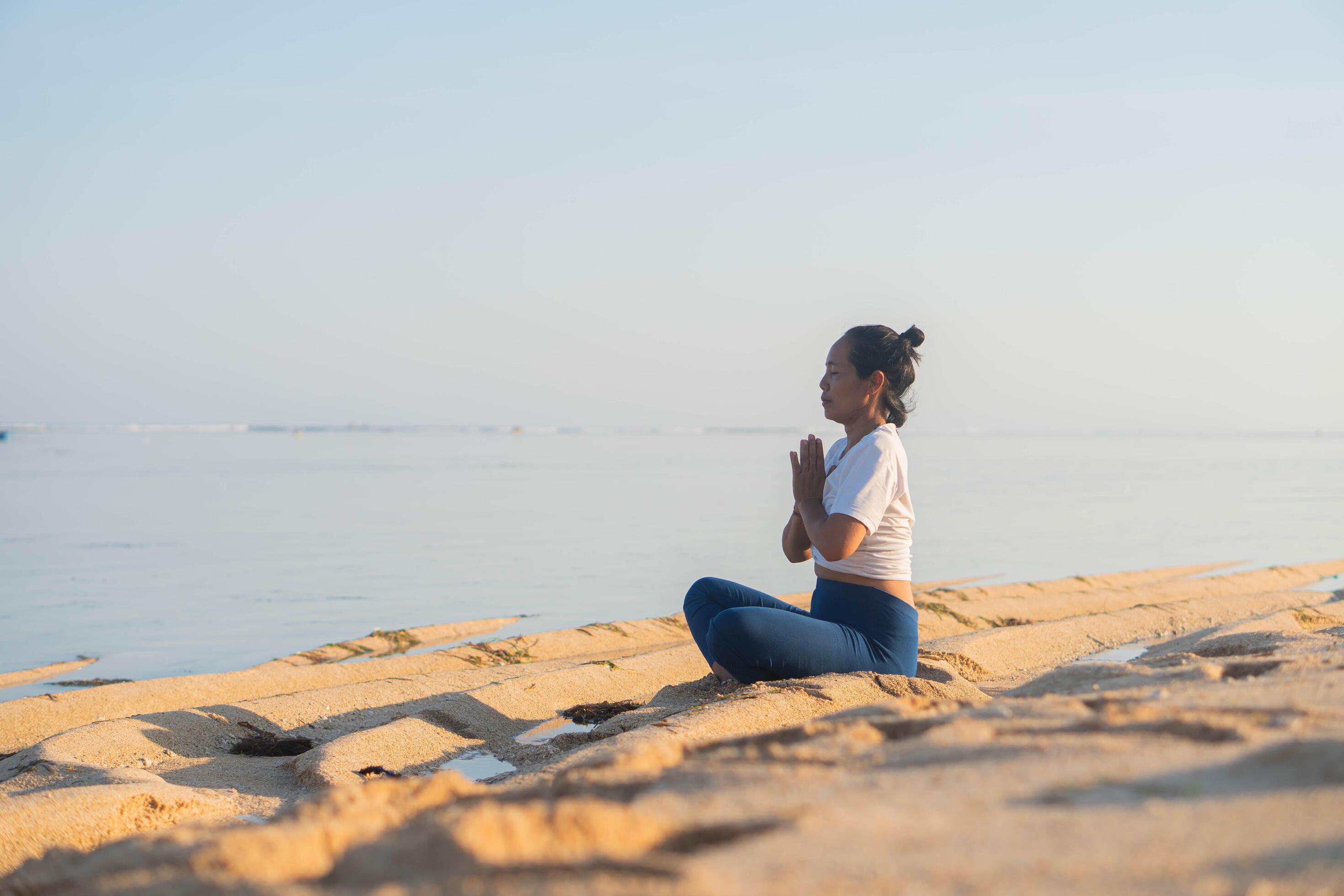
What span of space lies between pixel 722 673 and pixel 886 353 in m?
1.44

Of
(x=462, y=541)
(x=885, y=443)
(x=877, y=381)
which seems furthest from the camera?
(x=462, y=541)

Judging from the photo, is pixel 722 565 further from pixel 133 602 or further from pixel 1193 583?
pixel 133 602

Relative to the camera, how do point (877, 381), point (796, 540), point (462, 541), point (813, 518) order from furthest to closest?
point (462, 541) → point (796, 540) → point (877, 381) → point (813, 518)

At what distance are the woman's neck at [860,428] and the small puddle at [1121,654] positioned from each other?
8.53ft

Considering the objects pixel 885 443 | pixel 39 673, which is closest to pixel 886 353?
pixel 885 443

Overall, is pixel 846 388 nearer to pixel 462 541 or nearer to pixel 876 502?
pixel 876 502

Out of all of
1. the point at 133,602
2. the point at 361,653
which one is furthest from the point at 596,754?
the point at 133,602

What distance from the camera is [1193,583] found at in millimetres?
8953

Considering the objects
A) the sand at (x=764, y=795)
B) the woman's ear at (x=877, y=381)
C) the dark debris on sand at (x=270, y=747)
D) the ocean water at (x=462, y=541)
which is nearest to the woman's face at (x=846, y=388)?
the woman's ear at (x=877, y=381)

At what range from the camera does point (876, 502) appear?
11.8 ft

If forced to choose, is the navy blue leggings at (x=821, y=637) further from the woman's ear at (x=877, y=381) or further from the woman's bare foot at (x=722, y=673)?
the woman's ear at (x=877, y=381)

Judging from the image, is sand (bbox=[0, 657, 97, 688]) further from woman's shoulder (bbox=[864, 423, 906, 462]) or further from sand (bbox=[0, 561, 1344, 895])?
woman's shoulder (bbox=[864, 423, 906, 462])

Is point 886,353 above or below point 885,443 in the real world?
above

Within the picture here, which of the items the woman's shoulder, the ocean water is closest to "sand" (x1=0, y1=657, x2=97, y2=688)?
the ocean water
